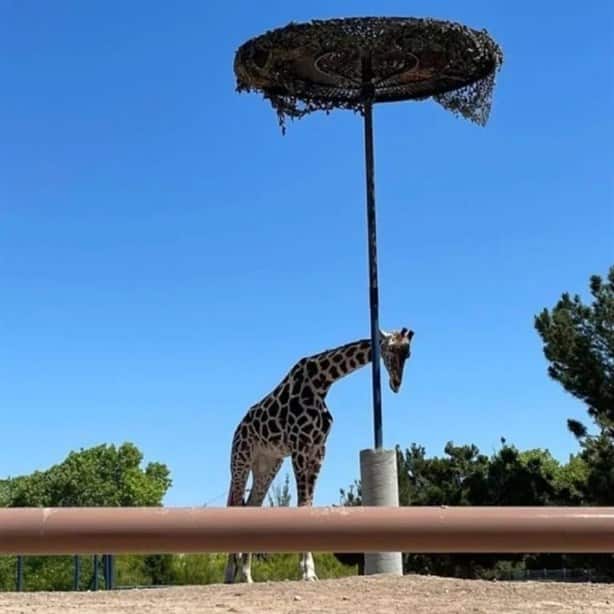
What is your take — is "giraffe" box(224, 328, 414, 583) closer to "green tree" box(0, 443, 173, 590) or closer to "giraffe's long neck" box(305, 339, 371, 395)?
"giraffe's long neck" box(305, 339, 371, 395)

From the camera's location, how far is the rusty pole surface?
1.99 meters

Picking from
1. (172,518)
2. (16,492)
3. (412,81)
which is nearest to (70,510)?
(172,518)

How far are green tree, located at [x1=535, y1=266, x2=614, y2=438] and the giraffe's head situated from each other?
8.88m

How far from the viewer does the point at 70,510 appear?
6.63 feet

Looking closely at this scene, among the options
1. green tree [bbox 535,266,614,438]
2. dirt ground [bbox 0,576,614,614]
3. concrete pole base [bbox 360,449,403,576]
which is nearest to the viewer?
dirt ground [bbox 0,576,614,614]

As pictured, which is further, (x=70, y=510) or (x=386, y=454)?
(x=386, y=454)

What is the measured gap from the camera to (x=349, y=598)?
8.11 m

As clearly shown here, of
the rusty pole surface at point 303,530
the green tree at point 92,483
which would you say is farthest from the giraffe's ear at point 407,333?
the green tree at point 92,483

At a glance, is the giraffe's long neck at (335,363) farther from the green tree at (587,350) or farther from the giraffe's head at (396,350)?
the green tree at (587,350)

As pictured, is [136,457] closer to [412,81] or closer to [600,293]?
[600,293]

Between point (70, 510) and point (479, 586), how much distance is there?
7.37 meters

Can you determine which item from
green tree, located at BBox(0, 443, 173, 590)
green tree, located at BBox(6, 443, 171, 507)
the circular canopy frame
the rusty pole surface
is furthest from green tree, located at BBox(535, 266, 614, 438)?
green tree, located at BBox(6, 443, 171, 507)

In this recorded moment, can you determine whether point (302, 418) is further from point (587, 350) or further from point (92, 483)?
point (92, 483)

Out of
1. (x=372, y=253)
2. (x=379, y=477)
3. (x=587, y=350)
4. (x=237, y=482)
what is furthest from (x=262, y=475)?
(x=587, y=350)
